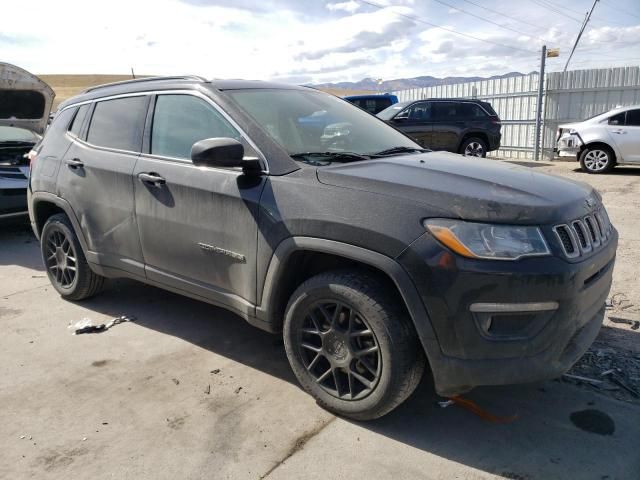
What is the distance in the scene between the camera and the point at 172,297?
4797mm

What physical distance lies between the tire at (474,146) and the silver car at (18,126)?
9.85 metres

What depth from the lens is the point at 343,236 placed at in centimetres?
260

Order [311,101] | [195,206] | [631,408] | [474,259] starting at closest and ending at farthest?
[474,259] → [631,408] → [195,206] → [311,101]

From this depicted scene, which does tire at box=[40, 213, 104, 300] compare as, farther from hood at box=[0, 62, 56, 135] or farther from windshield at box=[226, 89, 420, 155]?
hood at box=[0, 62, 56, 135]

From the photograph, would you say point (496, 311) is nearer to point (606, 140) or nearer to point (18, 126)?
point (18, 126)

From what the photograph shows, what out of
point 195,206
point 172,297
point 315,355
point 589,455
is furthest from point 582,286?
point 172,297

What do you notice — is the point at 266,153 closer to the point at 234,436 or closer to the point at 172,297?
the point at 234,436

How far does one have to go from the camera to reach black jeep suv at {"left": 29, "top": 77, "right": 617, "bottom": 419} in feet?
7.76

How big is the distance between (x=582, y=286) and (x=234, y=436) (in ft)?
6.09

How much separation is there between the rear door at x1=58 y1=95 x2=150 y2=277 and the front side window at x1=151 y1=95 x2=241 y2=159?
191 mm

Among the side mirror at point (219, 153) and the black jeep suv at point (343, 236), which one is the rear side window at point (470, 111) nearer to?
the black jeep suv at point (343, 236)

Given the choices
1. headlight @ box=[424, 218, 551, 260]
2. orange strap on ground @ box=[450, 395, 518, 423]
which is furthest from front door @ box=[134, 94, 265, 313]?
orange strap on ground @ box=[450, 395, 518, 423]

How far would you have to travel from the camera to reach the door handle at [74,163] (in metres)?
4.11

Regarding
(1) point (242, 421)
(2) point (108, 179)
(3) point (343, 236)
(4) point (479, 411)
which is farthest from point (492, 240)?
(2) point (108, 179)
